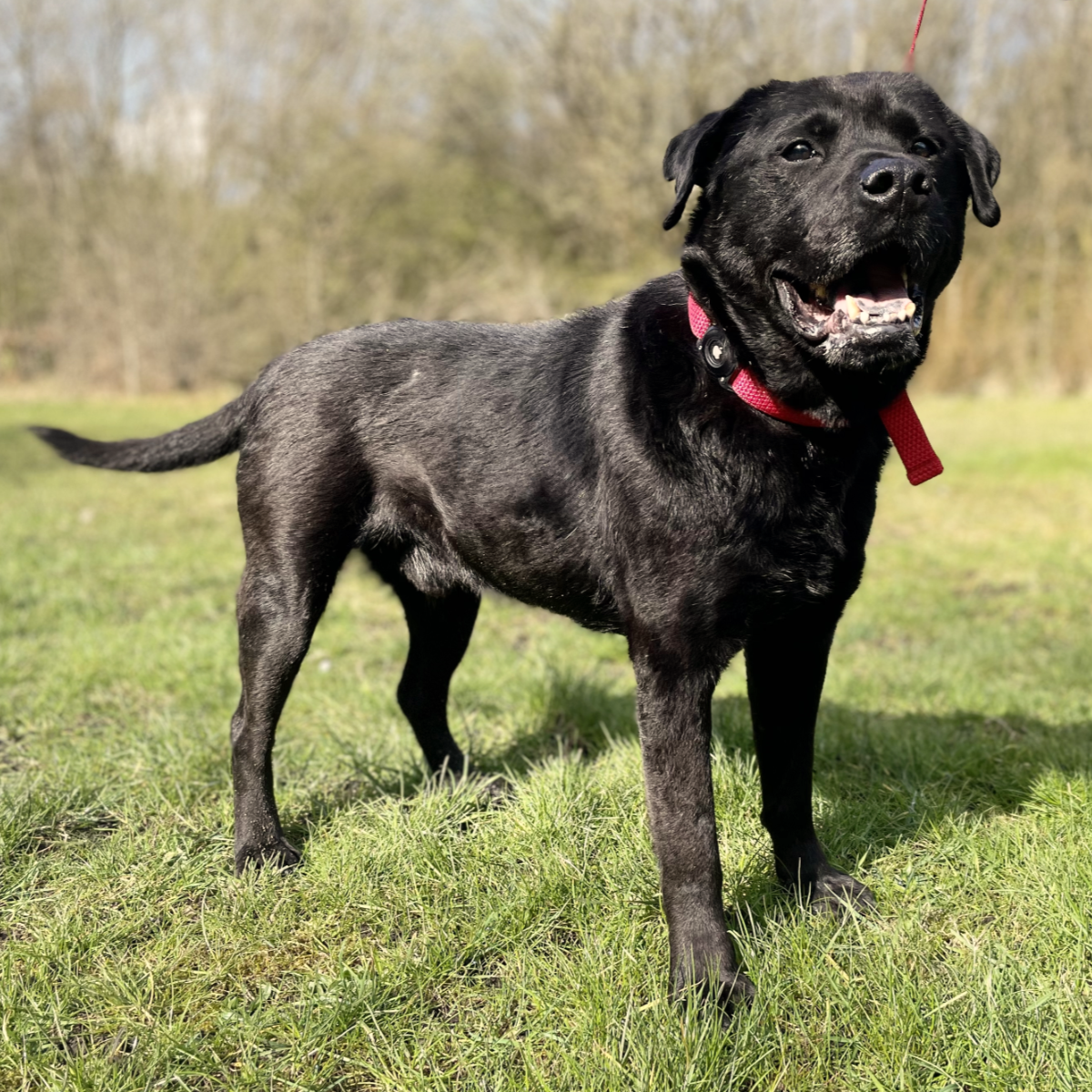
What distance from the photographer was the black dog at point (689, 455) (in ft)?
7.92

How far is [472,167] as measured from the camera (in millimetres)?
27891

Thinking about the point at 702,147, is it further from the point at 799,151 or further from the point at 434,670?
the point at 434,670

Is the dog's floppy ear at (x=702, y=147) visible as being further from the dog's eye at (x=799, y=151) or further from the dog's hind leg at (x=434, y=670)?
the dog's hind leg at (x=434, y=670)

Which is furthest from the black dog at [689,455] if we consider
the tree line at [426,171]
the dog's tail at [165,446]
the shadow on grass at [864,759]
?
the tree line at [426,171]

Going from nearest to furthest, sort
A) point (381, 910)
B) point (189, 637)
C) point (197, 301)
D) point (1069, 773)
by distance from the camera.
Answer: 1. point (381, 910)
2. point (1069, 773)
3. point (189, 637)
4. point (197, 301)

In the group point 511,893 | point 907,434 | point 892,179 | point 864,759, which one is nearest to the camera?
point 892,179

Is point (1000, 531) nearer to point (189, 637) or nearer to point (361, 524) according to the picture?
point (189, 637)

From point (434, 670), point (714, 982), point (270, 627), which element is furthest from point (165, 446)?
point (714, 982)

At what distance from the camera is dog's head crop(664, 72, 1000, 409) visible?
233 centimetres

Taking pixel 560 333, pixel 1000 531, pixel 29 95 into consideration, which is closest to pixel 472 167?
pixel 29 95

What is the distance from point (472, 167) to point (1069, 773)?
2712cm

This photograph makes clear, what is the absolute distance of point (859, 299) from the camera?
95.4 inches

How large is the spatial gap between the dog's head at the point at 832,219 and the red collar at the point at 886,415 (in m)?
0.04

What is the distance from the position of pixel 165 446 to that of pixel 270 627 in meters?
0.76
